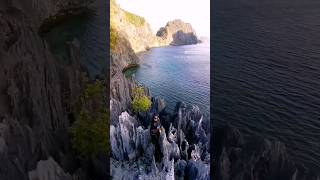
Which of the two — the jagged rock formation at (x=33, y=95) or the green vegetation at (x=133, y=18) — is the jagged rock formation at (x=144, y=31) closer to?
the green vegetation at (x=133, y=18)

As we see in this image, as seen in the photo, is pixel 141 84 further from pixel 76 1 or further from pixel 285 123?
pixel 285 123

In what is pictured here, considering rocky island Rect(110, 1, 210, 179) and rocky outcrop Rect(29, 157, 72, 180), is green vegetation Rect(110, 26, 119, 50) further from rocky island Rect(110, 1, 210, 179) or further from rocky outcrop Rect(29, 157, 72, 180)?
rocky outcrop Rect(29, 157, 72, 180)

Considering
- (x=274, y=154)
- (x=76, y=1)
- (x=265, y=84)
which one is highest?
(x=76, y=1)

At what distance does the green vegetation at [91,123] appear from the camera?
5.87 metres

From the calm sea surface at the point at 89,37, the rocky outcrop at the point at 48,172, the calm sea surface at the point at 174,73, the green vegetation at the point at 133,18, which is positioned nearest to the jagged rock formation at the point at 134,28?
the green vegetation at the point at 133,18

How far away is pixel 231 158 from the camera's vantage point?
5.50 metres

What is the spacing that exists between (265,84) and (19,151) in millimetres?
2695

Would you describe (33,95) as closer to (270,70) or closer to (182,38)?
(182,38)

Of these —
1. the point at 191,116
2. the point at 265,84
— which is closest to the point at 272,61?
the point at 265,84

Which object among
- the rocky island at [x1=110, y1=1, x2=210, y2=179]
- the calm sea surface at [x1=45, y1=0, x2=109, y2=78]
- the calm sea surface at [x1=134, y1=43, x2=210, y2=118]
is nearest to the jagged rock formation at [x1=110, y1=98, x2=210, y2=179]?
the rocky island at [x1=110, y1=1, x2=210, y2=179]

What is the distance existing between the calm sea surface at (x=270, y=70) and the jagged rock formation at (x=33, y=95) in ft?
5.82

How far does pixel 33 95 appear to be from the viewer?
532cm

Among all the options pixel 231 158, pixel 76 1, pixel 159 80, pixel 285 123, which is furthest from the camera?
pixel 159 80

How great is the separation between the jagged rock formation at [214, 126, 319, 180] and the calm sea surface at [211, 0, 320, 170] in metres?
0.09
